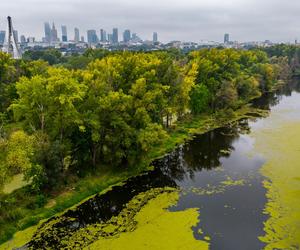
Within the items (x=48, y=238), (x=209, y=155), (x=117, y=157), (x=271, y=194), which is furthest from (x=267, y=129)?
(x=48, y=238)

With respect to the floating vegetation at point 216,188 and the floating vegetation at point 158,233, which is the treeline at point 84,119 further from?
the floating vegetation at point 158,233

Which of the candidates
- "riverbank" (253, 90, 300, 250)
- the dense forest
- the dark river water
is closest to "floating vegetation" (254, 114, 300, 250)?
"riverbank" (253, 90, 300, 250)

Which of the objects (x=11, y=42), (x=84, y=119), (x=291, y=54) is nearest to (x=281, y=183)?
(x=84, y=119)

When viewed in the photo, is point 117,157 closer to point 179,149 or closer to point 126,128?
point 126,128

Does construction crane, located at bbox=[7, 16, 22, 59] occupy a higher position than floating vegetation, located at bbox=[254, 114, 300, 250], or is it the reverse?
construction crane, located at bbox=[7, 16, 22, 59]

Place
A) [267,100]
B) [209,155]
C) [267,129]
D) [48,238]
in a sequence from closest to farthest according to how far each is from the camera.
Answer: [48,238] < [209,155] < [267,129] < [267,100]

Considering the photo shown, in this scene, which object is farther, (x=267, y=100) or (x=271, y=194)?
(x=267, y=100)

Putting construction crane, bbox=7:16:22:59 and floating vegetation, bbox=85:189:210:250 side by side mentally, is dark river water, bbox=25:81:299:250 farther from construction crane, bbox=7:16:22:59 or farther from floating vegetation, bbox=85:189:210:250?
construction crane, bbox=7:16:22:59

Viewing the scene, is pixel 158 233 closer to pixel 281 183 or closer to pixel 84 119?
pixel 84 119
